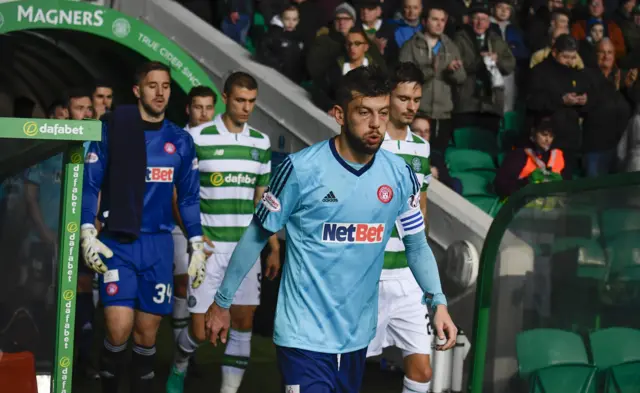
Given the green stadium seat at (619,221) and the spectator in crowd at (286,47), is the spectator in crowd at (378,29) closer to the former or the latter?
the spectator in crowd at (286,47)

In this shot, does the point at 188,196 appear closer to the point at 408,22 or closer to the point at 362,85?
the point at 362,85

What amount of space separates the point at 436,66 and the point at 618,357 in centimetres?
638

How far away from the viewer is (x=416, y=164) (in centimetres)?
843

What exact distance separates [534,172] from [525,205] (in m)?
5.45

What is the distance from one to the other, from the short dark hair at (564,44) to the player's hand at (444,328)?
7426 millimetres

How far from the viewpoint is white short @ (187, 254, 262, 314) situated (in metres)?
9.16

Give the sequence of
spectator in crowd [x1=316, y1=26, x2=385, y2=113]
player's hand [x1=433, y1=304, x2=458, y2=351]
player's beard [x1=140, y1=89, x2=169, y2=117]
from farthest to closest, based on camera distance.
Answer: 1. spectator in crowd [x1=316, y1=26, x2=385, y2=113]
2. player's beard [x1=140, y1=89, x2=169, y2=117]
3. player's hand [x1=433, y1=304, x2=458, y2=351]

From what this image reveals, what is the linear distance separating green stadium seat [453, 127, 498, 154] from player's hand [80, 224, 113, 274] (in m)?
5.76

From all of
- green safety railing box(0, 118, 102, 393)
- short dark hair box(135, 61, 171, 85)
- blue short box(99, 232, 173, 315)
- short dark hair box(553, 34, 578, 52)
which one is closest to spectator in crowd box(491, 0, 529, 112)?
short dark hair box(553, 34, 578, 52)

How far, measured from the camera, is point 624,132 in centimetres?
1288

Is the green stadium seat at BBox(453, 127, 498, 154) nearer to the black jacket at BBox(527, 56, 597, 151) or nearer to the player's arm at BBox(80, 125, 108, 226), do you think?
the black jacket at BBox(527, 56, 597, 151)

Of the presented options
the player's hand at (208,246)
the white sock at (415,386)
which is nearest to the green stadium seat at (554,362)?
the white sock at (415,386)

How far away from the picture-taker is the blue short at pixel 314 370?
5891mm

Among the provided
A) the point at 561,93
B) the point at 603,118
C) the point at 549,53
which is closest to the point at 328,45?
the point at 561,93
